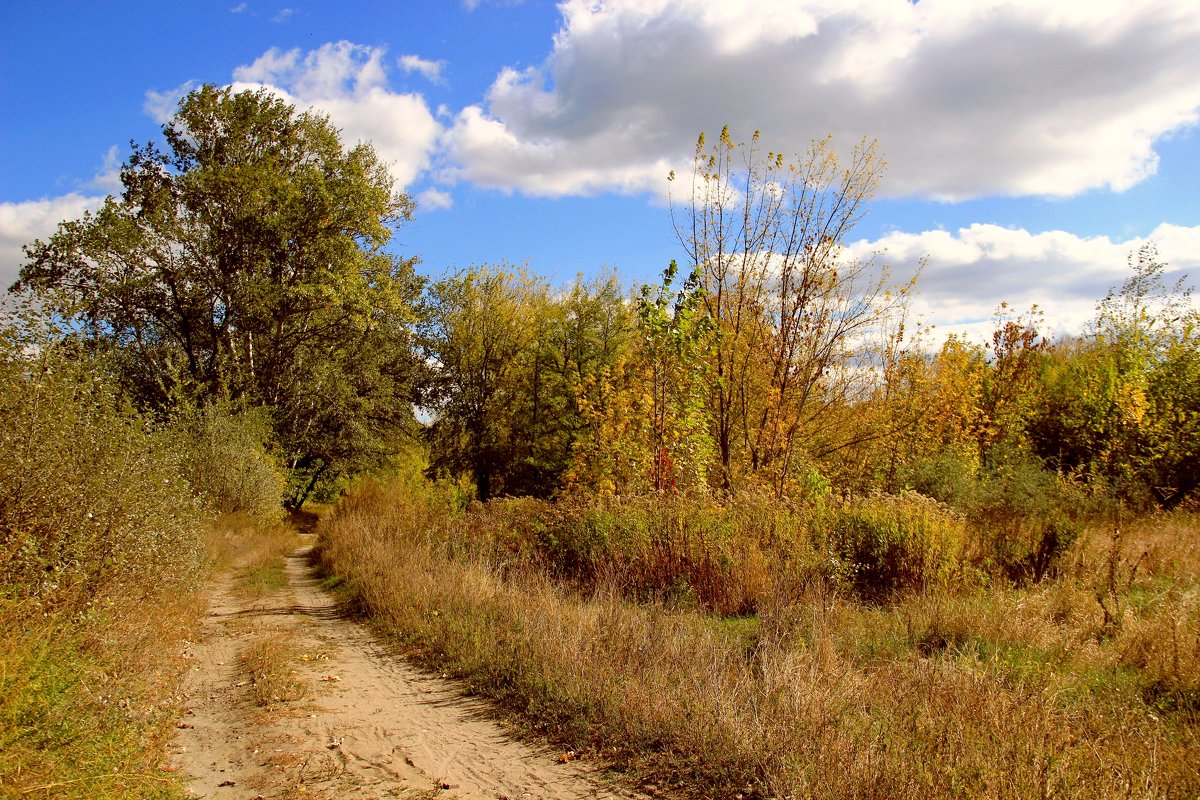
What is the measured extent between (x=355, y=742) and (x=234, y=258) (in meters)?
22.4

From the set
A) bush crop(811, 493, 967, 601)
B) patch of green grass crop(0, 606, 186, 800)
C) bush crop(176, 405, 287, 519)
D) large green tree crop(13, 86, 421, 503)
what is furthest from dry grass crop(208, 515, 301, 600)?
bush crop(811, 493, 967, 601)

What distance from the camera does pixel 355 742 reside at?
241 inches

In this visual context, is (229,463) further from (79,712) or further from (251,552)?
(79,712)

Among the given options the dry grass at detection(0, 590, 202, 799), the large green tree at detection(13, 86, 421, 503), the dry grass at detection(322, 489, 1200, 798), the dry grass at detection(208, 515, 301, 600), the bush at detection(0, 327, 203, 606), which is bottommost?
the dry grass at detection(208, 515, 301, 600)

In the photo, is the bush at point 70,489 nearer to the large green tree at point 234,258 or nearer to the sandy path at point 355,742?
the sandy path at point 355,742

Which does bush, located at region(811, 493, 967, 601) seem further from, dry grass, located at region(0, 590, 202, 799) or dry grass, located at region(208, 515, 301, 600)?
dry grass, located at region(208, 515, 301, 600)

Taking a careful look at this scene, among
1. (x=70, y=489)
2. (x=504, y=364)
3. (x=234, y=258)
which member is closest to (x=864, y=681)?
(x=70, y=489)

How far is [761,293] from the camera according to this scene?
42.9ft

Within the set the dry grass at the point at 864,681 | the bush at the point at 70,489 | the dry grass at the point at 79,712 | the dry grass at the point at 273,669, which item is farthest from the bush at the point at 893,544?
the bush at the point at 70,489

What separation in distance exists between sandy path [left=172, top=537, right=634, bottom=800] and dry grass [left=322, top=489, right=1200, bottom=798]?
473 millimetres

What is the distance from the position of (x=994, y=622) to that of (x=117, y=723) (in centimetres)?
822

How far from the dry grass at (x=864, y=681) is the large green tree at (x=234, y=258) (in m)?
17.7

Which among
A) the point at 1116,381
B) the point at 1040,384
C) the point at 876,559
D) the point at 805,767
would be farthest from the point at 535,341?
the point at 805,767

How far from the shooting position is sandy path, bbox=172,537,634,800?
518 centimetres
